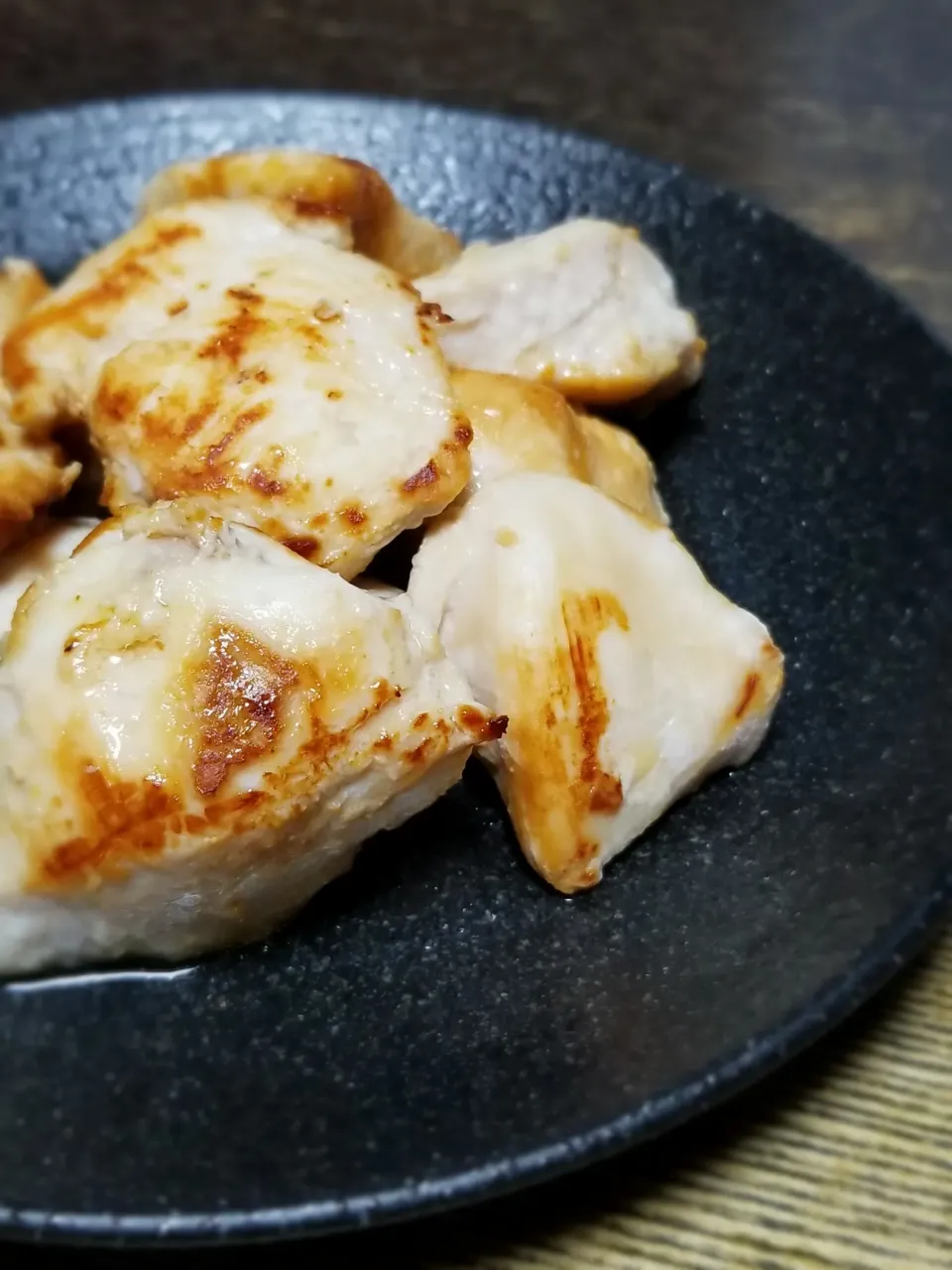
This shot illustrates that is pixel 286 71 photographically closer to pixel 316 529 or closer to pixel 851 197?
pixel 851 197

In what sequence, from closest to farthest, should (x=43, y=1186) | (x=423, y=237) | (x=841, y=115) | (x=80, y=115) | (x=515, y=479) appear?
(x=43, y=1186)
(x=515, y=479)
(x=423, y=237)
(x=80, y=115)
(x=841, y=115)

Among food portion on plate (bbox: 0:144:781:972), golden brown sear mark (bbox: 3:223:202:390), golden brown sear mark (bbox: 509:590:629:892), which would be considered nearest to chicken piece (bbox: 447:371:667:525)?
food portion on plate (bbox: 0:144:781:972)

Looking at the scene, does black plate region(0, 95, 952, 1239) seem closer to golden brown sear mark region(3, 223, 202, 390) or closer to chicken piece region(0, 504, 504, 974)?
chicken piece region(0, 504, 504, 974)

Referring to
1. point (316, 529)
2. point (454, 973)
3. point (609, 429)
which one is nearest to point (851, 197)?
point (609, 429)

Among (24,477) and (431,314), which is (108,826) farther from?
(431,314)

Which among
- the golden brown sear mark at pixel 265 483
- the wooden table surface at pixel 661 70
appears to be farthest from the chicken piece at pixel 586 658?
the wooden table surface at pixel 661 70

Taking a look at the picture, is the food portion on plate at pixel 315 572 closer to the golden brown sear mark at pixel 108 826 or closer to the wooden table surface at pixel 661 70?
the golden brown sear mark at pixel 108 826

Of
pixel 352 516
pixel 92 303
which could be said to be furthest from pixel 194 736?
pixel 92 303
